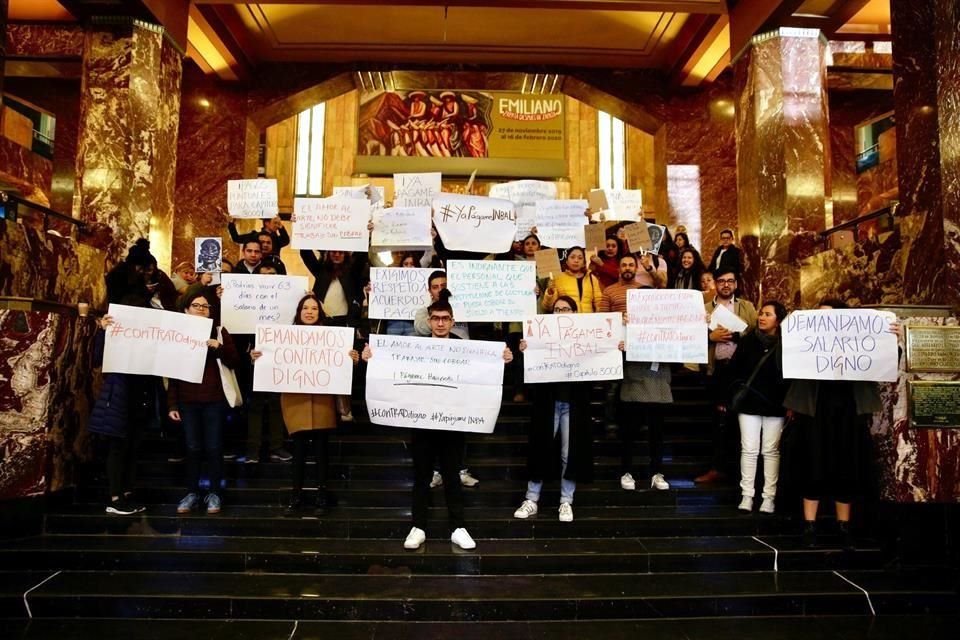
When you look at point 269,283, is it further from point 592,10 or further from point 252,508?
point 592,10

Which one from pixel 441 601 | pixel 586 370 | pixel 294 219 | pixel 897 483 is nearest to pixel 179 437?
pixel 294 219

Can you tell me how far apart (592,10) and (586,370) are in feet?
22.2

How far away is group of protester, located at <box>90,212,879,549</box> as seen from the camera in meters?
4.80

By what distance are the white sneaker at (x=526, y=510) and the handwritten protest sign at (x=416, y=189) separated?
3.61 metres

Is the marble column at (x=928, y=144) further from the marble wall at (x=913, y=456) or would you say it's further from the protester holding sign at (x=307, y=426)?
the protester holding sign at (x=307, y=426)

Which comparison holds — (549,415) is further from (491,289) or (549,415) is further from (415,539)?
(415,539)

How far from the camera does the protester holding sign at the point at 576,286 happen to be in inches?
230

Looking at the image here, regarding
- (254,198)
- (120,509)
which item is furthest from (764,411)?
(254,198)

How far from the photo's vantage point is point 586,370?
5.14 m

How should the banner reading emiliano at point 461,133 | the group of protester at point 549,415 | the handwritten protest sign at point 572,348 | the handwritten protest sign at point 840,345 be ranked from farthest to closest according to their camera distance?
the banner reading emiliano at point 461,133 → the handwritten protest sign at point 572,348 → the group of protester at point 549,415 → the handwritten protest sign at point 840,345

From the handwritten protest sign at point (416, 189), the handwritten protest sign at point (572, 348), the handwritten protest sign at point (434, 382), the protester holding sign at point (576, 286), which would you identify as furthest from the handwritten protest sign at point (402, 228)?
the handwritten protest sign at point (434, 382)

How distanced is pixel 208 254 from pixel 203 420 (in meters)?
3.37

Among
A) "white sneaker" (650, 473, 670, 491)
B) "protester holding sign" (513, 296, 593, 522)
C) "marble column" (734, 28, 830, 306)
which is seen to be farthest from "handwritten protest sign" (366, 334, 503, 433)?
"marble column" (734, 28, 830, 306)

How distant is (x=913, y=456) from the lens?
4871mm
